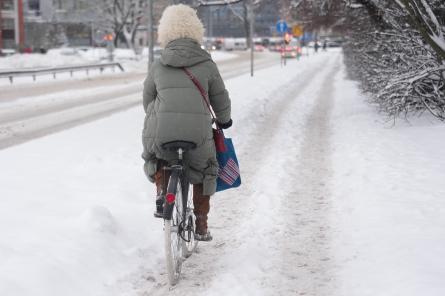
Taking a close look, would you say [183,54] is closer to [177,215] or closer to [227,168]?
[227,168]

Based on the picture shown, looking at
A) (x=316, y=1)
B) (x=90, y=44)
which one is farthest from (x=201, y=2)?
(x=90, y=44)

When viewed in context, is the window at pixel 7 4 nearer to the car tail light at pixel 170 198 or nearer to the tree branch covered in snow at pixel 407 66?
the tree branch covered in snow at pixel 407 66

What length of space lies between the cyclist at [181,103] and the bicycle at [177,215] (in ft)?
0.23

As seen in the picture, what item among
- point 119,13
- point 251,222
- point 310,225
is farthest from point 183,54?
point 119,13

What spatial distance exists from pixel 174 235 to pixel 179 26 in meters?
1.64

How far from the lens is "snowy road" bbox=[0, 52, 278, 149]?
46.7ft

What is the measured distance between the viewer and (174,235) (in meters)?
4.90

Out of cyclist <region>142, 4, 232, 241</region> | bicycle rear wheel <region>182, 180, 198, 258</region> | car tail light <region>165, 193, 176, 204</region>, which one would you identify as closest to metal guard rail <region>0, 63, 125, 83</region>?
bicycle rear wheel <region>182, 180, 198, 258</region>

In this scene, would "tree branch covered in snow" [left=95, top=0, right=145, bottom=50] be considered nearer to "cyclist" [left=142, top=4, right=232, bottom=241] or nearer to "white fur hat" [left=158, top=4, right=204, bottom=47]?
"white fur hat" [left=158, top=4, right=204, bottom=47]

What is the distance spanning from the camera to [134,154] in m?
10.2

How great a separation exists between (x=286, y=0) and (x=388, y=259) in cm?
1489

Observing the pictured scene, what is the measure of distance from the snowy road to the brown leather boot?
7272mm

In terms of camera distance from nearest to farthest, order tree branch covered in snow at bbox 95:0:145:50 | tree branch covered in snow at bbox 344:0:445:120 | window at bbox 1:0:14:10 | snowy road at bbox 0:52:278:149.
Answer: tree branch covered in snow at bbox 344:0:445:120
snowy road at bbox 0:52:278:149
tree branch covered in snow at bbox 95:0:145:50
window at bbox 1:0:14:10

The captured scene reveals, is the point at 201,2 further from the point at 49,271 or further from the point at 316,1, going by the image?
the point at 49,271
